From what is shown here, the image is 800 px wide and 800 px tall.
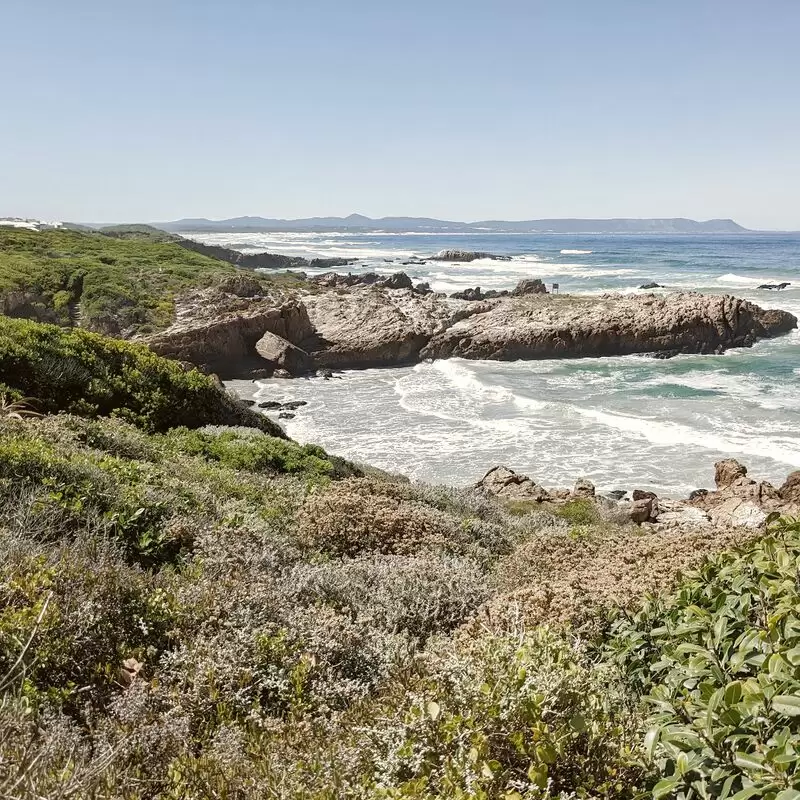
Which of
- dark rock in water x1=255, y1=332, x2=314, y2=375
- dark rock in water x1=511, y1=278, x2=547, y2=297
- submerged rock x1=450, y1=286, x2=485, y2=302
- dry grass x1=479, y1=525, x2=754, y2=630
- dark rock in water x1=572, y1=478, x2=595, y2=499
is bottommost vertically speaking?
dark rock in water x1=572, y1=478, x2=595, y2=499

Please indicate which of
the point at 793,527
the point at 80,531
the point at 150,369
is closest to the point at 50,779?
the point at 80,531

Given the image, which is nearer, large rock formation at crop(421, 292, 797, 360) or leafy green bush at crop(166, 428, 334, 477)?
leafy green bush at crop(166, 428, 334, 477)

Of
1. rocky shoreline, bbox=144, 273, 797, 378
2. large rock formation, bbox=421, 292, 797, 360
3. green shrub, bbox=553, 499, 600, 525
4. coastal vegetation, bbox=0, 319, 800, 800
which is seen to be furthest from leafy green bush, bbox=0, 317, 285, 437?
large rock formation, bbox=421, 292, 797, 360

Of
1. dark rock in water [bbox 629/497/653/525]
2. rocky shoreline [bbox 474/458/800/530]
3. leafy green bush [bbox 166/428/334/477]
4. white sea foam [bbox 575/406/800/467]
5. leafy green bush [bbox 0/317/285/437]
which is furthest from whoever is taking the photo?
white sea foam [bbox 575/406/800/467]

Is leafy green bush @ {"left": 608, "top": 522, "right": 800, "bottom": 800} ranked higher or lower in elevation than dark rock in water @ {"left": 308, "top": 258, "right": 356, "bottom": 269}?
lower

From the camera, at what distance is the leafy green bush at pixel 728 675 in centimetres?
210

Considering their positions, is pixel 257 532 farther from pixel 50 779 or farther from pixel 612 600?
pixel 50 779

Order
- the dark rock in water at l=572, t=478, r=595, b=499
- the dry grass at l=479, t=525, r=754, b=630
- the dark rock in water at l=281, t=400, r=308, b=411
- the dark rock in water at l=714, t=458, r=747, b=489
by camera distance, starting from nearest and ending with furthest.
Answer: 1. the dry grass at l=479, t=525, r=754, b=630
2. the dark rock in water at l=572, t=478, r=595, b=499
3. the dark rock in water at l=714, t=458, r=747, b=489
4. the dark rock in water at l=281, t=400, r=308, b=411

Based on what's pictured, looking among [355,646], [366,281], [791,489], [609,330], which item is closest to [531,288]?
[366,281]

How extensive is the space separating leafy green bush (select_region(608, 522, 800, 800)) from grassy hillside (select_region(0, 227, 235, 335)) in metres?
32.4

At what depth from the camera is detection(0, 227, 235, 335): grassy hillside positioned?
107ft

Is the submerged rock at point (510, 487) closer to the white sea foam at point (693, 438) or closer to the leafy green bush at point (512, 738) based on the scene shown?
the white sea foam at point (693, 438)

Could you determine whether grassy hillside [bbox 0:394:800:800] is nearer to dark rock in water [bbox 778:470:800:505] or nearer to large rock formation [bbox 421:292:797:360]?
dark rock in water [bbox 778:470:800:505]

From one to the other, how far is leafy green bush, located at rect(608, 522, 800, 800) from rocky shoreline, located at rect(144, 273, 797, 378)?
2962 centimetres
